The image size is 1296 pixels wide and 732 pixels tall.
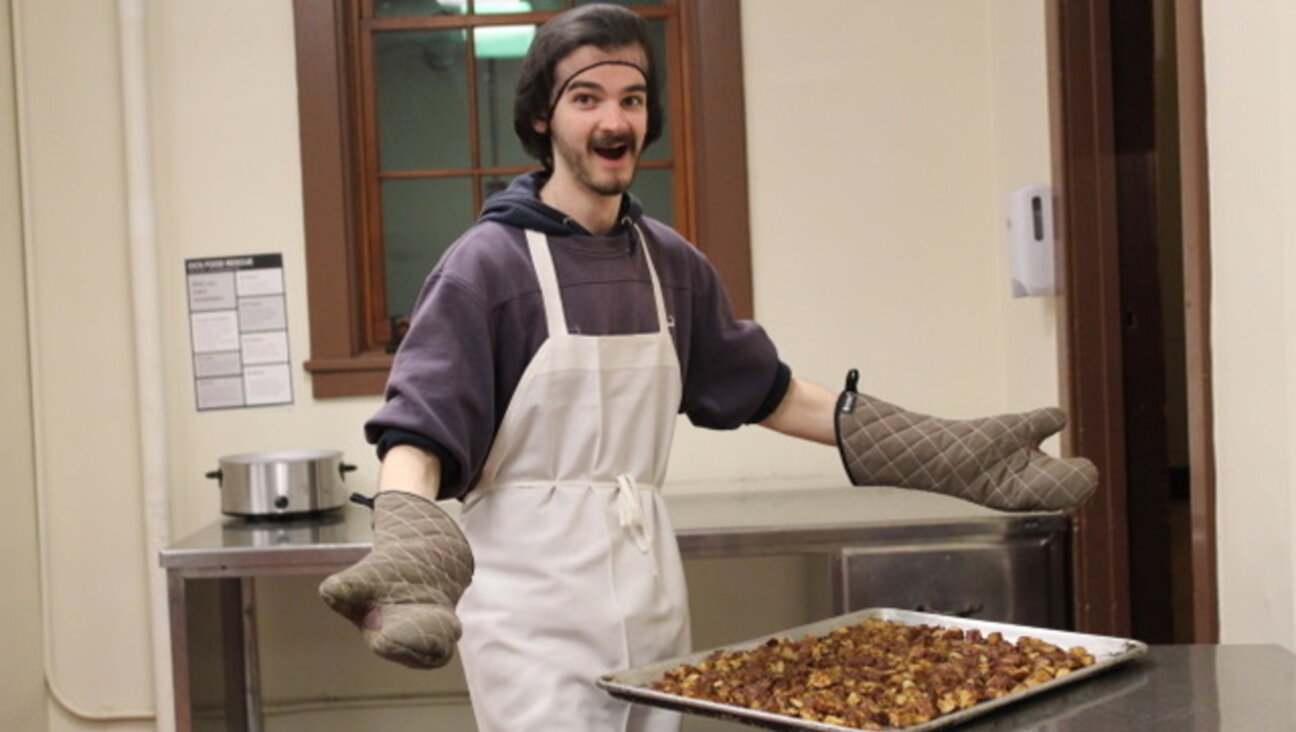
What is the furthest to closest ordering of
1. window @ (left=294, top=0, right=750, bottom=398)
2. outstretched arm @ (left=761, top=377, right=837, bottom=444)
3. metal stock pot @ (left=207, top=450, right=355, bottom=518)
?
window @ (left=294, top=0, right=750, bottom=398), metal stock pot @ (left=207, top=450, right=355, bottom=518), outstretched arm @ (left=761, top=377, right=837, bottom=444)

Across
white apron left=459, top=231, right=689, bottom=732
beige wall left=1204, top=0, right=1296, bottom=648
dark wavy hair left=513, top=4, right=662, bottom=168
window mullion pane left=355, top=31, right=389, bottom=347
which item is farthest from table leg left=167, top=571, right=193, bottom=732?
beige wall left=1204, top=0, right=1296, bottom=648

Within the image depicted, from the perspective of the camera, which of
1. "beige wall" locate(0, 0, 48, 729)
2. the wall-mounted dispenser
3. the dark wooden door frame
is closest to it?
the dark wooden door frame

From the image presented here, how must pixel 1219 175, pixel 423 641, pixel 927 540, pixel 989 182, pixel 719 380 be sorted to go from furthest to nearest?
pixel 989 182
pixel 927 540
pixel 719 380
pixel 1219 175
pixel 423 641

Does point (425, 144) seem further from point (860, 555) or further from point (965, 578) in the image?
point (965, 578)

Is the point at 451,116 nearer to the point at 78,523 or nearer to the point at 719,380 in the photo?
the point at 78,523

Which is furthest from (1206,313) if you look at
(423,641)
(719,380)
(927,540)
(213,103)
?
(213,103)

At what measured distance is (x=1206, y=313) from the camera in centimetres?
203

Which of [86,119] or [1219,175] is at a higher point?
[86,119]

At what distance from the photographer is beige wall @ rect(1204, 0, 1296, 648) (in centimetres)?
179

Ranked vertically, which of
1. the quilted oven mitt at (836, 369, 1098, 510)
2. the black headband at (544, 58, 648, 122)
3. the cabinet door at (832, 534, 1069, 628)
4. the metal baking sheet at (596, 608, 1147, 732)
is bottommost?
the cabinet door at (832, 534, 1069, 628)

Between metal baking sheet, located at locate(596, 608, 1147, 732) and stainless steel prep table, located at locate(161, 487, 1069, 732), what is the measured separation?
785 mm

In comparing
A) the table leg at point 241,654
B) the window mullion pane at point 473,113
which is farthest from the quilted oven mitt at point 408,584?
the window mullion pane at point 473,113

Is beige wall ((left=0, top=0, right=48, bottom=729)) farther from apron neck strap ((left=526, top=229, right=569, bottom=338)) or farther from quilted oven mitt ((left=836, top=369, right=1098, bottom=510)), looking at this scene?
quilted oven mitt ((left=836, top=369, right=1098, bottom=510))

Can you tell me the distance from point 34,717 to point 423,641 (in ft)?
8.42
